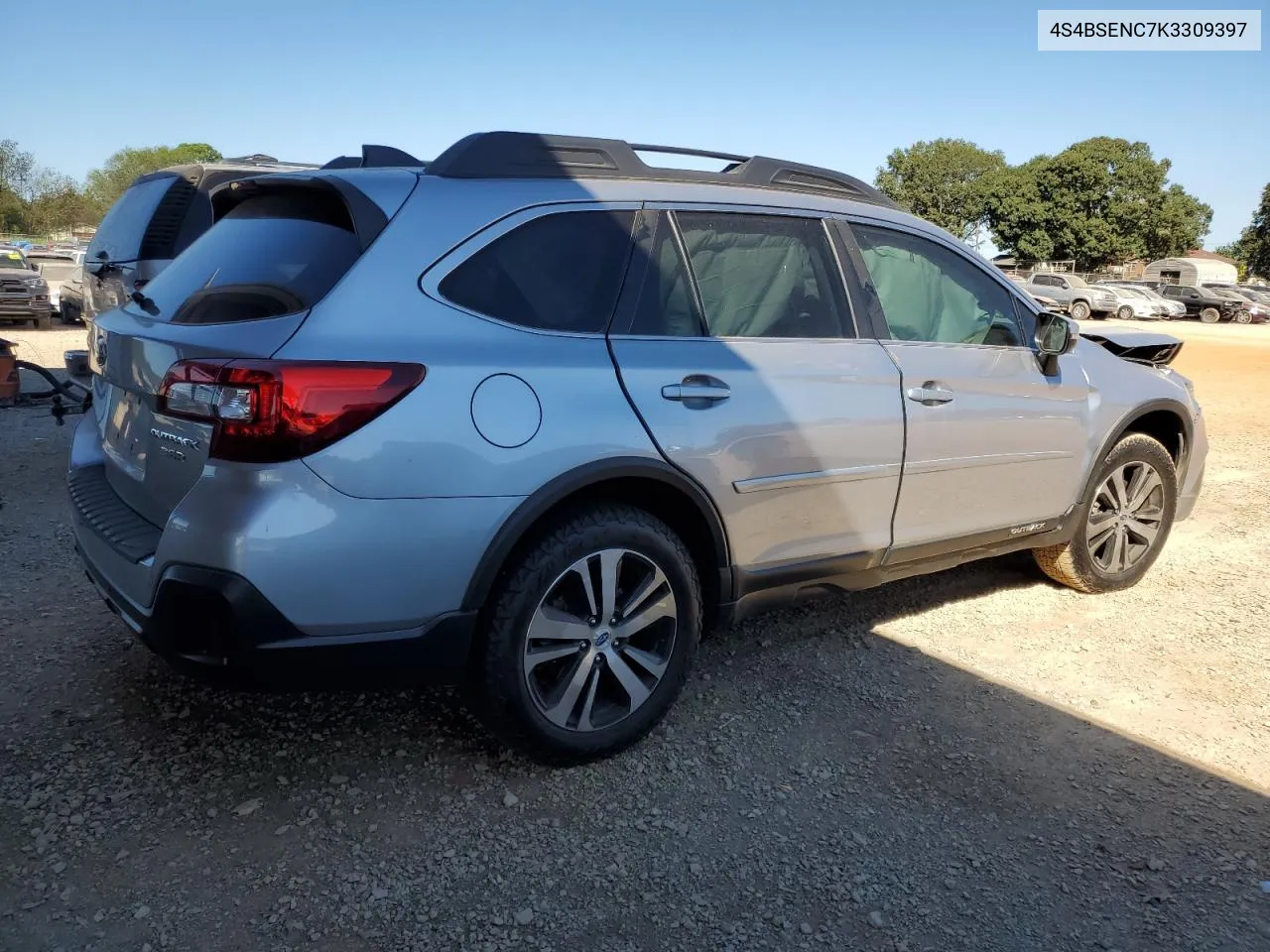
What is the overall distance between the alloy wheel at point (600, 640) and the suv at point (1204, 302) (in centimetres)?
4356

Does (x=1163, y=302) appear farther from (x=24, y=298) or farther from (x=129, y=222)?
(x=129, y=222)

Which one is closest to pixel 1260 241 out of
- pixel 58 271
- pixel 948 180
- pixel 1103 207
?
pixel 1103 207

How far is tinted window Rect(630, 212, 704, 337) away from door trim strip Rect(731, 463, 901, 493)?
53 centimetres

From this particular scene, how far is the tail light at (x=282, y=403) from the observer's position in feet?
7.95

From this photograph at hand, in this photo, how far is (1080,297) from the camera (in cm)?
3588

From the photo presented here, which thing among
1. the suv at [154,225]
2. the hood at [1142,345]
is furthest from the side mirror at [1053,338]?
the suv at [154,225]

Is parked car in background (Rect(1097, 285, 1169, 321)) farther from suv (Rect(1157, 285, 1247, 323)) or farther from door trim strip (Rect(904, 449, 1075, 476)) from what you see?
door trim strip (Rect(904, 449, 1075, 476))

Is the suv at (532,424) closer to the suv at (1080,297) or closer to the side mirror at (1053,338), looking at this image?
the side mirror at (1053,338)

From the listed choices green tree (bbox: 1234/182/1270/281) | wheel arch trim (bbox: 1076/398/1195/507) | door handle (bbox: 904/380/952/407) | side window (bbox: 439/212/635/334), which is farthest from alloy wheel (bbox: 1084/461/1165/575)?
green tree (bbox: 1234/182/1270/281)

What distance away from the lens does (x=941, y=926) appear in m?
2.46

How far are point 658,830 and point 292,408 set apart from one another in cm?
155

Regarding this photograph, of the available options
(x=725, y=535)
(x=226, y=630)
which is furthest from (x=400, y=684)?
(x=725, y=535)

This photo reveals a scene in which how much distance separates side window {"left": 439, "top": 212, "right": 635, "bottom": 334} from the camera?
2.82 meters

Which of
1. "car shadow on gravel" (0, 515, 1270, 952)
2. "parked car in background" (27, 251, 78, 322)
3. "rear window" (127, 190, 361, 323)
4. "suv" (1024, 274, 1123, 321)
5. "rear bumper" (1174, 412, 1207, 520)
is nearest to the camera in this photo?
"car shadow on gravel" (0, 515, 1270, 952)
